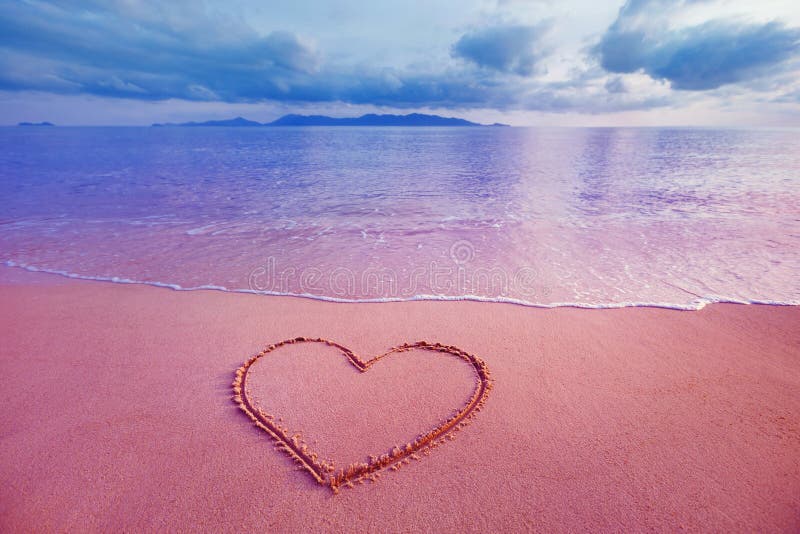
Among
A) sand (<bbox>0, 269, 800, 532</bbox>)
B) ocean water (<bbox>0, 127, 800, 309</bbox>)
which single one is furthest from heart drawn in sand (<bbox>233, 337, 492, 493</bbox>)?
ocean water (<bbox>0, 127, 800, 309</bbox>)

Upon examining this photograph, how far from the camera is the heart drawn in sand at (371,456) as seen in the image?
3133mm

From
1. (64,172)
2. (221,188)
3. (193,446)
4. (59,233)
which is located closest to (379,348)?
(193,446)

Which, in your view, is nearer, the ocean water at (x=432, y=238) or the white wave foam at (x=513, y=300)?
the white wave foam at (x=513, y=300)

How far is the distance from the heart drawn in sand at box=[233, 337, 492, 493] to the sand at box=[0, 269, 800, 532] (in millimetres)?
74

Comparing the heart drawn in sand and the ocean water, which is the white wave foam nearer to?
the ocean water

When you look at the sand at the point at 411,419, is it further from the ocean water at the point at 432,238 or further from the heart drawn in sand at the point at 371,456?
the ocean water at the point at 432,238

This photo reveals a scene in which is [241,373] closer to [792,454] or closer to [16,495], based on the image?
[16,495]

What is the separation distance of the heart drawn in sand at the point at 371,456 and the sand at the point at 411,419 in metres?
0.07

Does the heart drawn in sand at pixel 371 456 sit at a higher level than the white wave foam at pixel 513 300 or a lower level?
lower

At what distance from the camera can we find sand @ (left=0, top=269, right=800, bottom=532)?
9.32 ft

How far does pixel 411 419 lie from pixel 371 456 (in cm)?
59

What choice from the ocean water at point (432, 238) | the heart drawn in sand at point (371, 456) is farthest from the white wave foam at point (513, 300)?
the heart drawn in sand at point (371, 456)

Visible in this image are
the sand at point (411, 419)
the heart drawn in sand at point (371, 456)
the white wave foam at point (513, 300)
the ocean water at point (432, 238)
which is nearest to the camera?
the sand at point (411, 419)

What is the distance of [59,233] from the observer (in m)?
10.6
